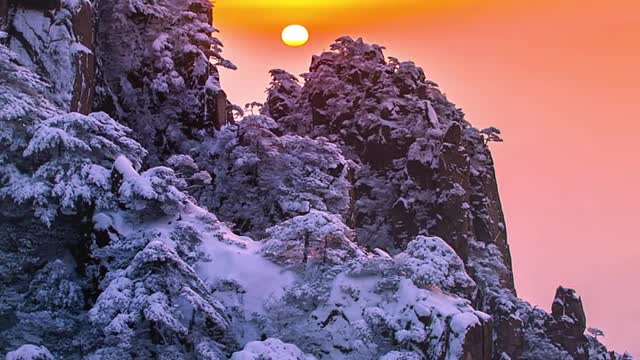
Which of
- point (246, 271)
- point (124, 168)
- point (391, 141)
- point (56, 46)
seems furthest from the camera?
point (391, 141)

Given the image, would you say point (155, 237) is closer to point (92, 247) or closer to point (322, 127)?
point (92, 247)

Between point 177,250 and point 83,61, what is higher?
point 83,61

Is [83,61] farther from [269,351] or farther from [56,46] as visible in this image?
[269,351]

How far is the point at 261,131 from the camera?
49188 millimetres

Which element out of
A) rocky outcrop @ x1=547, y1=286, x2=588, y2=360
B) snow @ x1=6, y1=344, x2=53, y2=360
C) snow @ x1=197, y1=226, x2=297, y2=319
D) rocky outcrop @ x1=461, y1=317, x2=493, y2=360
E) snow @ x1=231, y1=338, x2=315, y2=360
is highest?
rocky outcrop @ x1=547, y1=286, x2=588, y2=360

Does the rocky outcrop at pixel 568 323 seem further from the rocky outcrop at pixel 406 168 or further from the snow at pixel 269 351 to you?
the snow at pixel 269 351

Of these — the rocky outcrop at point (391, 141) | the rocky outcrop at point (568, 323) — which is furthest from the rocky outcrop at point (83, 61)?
the rocky outcrop at point (568, 323)

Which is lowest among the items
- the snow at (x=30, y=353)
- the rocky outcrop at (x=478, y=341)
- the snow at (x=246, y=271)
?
the snow at (x=30, y=353)

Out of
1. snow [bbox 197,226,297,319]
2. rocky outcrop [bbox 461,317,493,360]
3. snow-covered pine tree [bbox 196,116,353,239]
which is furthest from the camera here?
snow-covered pine tree [bbox 196,116,353,239]

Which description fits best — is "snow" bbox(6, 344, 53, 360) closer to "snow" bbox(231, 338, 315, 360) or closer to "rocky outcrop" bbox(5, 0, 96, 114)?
"snow" bbox(231, 338, 315, 360)

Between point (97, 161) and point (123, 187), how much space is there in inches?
84.8

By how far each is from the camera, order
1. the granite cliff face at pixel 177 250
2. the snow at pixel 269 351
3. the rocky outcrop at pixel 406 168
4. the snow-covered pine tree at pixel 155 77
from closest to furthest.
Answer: the snow at pixel 269 351 < the granite cliff face at pixel 177 250 < the snow-covered pine tree at pixel 155 77 < the rocky outcrop at pixel 406 168

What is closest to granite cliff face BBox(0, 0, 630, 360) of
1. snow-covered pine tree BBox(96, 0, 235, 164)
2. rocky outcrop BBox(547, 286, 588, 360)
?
snow-covered pine tree BBox(96, 0, 235, 164)

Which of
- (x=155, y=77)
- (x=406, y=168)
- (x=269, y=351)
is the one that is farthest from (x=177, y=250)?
(x=406, y=168)
